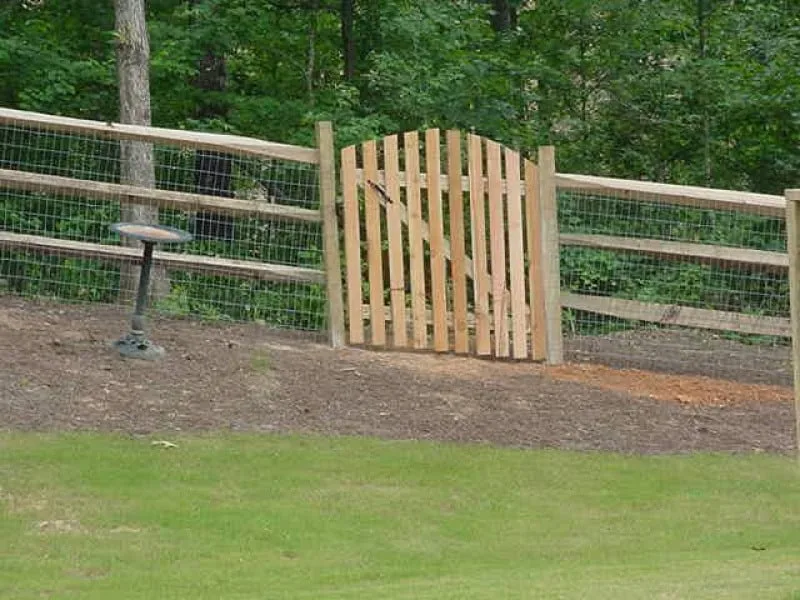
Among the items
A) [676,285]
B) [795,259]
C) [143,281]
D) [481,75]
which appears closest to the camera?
→ [795,259]

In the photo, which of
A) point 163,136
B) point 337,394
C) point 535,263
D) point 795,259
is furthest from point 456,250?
point 795,259

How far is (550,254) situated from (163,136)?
3266 millimetres

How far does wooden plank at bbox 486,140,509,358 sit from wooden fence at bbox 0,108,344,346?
1.27 m

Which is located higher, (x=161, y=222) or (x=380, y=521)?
(x=161, y=222)

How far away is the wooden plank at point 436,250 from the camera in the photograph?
12.5m

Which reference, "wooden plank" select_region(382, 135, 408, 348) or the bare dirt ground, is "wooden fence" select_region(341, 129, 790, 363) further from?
the bare dirt ground

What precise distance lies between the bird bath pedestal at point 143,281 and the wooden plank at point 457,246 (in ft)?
8.14

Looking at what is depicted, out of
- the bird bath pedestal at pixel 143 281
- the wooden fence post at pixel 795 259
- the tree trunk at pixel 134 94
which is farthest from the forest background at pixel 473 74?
the wooden fence post at pixel 795 259

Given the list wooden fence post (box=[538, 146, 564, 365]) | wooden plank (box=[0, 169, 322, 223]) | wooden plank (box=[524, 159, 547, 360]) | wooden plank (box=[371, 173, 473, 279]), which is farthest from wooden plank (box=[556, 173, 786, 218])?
wooden plank (box=[0, 169, 322, 223])

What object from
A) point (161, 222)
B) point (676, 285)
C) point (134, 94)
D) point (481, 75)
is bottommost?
point (676, 285)

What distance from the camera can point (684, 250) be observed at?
41.7 ft

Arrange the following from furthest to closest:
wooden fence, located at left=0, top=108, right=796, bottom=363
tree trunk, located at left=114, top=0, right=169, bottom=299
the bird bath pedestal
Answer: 1. tree trunk, located at left=114, top=0, right=169, bottom=299
2. wooden fence, located at left=0, top=108, right=796, bottom=363
3. the bird bath pedestal

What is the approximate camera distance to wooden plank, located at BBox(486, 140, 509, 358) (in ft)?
41.3

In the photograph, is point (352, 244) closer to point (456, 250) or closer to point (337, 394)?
point (456, 250)
